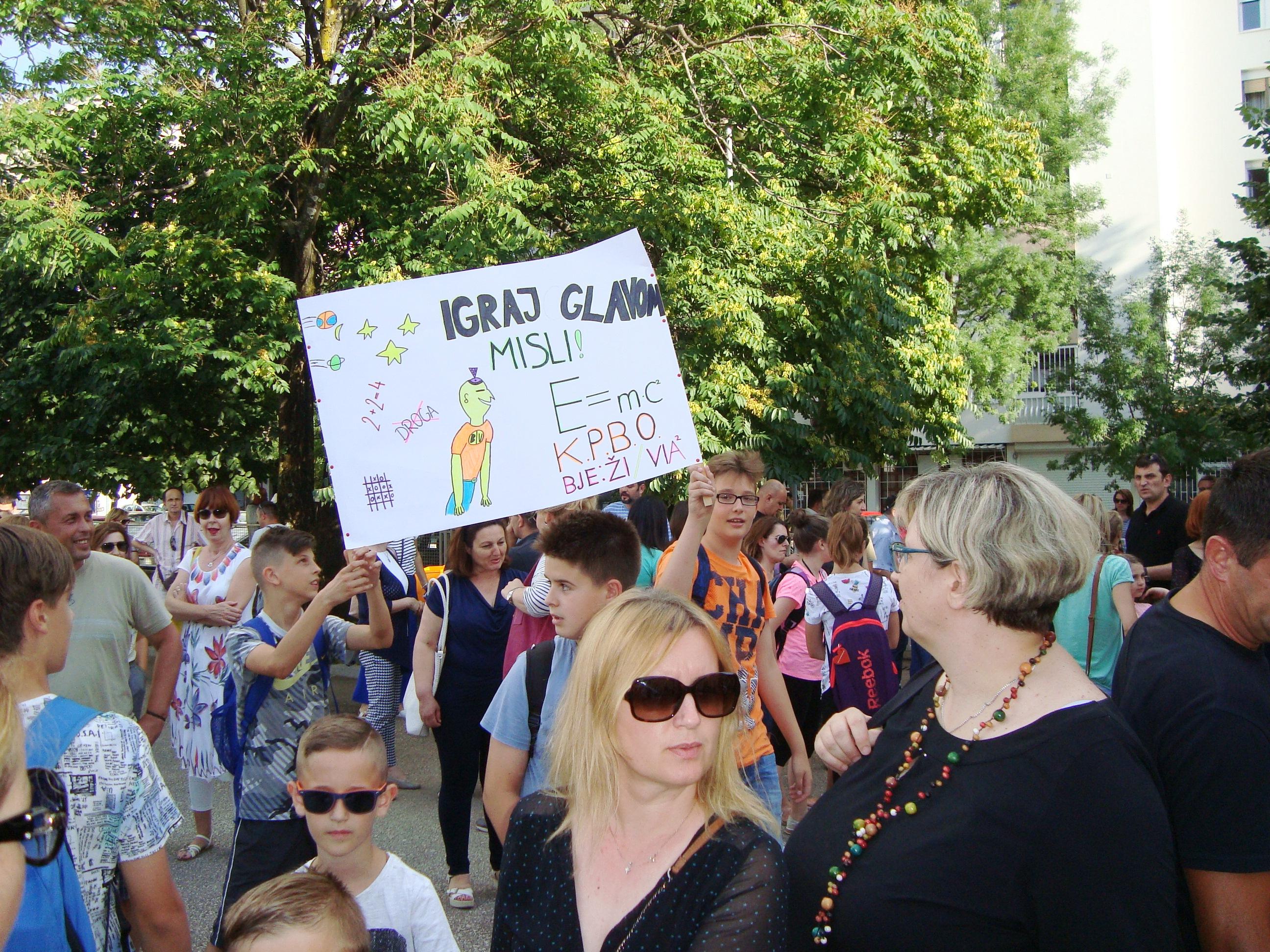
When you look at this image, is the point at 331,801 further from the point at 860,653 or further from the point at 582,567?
the point at 860,653

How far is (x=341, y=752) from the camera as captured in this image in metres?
2.81

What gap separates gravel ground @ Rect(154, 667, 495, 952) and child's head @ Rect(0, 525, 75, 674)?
276 cm

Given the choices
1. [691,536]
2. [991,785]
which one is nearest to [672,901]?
[991,785]

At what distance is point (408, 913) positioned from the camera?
8.75 ft

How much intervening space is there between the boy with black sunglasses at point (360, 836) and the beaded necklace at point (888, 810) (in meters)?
1.16

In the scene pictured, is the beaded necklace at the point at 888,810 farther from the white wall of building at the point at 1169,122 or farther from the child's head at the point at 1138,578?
the white wall of building at the point at 1169,122

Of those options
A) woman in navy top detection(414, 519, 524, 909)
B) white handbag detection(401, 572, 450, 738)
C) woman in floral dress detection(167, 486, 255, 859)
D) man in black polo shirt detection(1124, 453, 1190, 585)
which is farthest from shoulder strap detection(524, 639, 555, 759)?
man in black polo shirt detection(1124, 453, 1190, 585)

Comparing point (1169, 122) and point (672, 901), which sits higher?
point (1169, 122)

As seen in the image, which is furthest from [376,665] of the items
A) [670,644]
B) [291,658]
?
[670,644]

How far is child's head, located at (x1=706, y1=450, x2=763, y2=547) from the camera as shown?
414 cm

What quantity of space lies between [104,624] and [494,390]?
2059 millimetres

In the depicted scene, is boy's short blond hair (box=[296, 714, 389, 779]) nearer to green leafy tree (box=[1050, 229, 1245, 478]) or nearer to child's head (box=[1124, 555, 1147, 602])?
child's head (box=[1124, 555, 1147, 602])

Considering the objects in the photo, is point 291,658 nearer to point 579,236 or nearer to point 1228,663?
point 1228,663

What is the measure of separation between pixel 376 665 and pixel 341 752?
4316 millimetres
